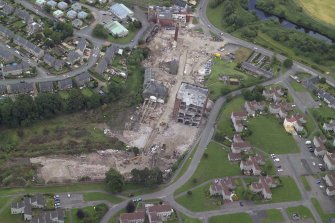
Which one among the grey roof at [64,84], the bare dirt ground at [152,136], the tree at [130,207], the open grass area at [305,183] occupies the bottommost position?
the bare dirt ground at [152,136]

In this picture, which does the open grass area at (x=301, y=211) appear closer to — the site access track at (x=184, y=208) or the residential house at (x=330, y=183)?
the site access track at (x=184, y=208)

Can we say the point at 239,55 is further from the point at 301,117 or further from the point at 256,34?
the point at 301,117

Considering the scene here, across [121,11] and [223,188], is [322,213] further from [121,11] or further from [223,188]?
[121,11]

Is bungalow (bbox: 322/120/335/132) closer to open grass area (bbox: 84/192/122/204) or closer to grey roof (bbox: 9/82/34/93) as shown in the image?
open grass area (bbox: 84/192/122/204)

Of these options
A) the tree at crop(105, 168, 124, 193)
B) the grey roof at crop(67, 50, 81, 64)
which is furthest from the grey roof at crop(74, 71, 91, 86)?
the tree at crop(105, 168, 124, 193)

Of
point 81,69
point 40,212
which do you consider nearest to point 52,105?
point 81,69

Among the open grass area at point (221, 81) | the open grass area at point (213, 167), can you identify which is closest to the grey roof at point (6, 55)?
the open grass area at point (221, 81)

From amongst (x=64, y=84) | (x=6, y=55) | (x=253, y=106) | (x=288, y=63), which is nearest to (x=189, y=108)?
(x=253, y=106)

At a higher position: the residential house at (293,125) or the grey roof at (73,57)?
the grey roof at (73,57)
